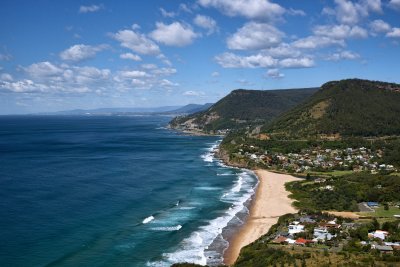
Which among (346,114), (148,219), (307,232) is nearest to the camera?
(307,232)

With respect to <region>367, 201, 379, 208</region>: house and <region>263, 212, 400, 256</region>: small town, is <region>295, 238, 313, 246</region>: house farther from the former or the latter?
<region>367, 201, 379, 208</region>: house

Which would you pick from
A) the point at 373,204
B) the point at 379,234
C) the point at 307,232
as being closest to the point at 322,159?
the point at 373,204

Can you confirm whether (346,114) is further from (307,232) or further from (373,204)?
(307,232)

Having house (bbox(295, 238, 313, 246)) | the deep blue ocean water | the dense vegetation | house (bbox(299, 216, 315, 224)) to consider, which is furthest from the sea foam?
the dense vegetation

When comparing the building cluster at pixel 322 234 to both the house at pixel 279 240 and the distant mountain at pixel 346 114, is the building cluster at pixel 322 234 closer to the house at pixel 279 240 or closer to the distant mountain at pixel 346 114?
the house at pixel 279 240

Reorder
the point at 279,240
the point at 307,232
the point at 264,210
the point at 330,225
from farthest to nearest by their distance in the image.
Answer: the point at 264,210
the point at 330,225
the point at 307,232
the point at 279,240

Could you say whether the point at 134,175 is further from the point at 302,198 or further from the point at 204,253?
the point at 204,253

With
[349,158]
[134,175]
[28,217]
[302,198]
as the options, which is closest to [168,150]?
[134,175]
